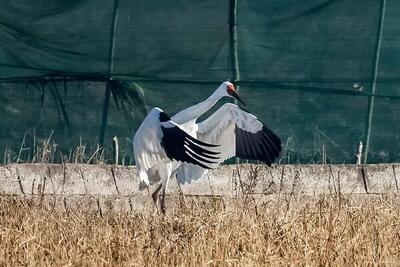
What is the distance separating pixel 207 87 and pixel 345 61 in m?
1.17

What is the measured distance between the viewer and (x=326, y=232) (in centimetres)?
845

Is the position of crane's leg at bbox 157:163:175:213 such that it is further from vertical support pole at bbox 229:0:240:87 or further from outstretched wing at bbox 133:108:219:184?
vertical support pole at bbox 229:0:240:87

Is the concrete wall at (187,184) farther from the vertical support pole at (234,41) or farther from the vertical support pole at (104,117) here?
the vertical support pole at (234,41)

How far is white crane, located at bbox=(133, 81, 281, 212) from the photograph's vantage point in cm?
1098

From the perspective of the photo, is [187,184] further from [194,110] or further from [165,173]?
[194,110]

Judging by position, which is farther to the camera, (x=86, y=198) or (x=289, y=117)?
(x=289, y=117)

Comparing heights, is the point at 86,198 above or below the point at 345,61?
below

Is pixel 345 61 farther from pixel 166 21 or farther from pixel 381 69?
pixel 166 21

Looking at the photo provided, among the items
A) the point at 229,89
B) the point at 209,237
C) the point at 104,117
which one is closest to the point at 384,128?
the point at 229,89

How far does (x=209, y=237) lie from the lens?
27.3 ft

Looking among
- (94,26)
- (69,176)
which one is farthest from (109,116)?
(69,176)

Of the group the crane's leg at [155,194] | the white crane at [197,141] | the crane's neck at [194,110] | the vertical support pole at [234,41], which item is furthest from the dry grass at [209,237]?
the vertical support pole at [234,41]

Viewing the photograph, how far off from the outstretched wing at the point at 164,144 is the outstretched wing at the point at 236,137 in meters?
0.39

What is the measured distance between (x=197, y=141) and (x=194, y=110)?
1.68 feet
